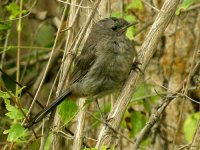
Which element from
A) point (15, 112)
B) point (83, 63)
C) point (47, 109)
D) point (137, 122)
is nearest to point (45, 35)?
point (137, 122)

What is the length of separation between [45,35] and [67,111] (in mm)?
3107

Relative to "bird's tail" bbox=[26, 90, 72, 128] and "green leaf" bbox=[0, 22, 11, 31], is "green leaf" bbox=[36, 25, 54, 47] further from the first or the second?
"bird's tail" bbox=[26, 90, 72, 128]

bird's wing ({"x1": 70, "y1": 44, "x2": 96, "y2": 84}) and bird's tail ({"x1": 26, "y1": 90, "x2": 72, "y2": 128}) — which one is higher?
bird's wing ({"x1": 70, "y1": 44, "x2": 96, "y2": 84})

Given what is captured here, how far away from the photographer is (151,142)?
5.80 m

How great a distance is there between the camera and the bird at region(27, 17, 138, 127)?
4285 millimetres

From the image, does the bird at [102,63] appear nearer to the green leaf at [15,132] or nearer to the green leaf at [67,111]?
the green leaf at [67,111]

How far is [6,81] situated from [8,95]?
297cm

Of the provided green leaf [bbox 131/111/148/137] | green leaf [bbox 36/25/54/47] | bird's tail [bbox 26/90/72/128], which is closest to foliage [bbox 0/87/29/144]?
bird's tail [bbox 26/90/72/128]

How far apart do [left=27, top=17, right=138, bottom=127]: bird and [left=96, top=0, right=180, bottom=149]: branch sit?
0.13 m

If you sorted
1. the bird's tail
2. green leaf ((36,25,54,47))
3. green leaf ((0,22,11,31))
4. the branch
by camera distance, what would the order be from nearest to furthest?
the branch, the bird's tail, green leaf ((0,22,11,31)), green leaf ((36,25,54,47))

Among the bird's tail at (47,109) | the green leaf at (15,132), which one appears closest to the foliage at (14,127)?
the green leaf at (15,132)

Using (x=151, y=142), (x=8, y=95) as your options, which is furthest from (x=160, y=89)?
(x=8, y=95)

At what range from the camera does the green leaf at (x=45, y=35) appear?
6.96m

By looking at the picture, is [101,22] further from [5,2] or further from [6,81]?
[6,81]
